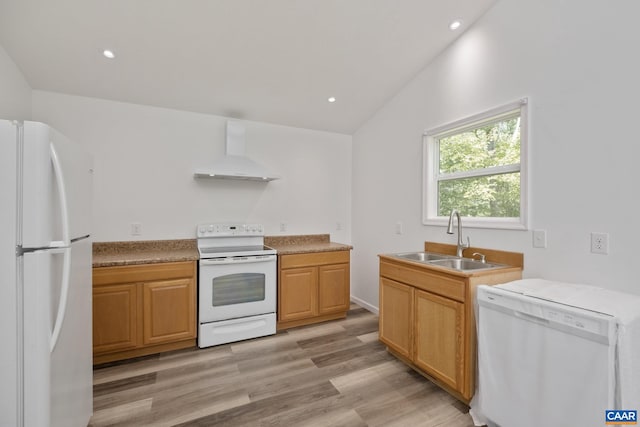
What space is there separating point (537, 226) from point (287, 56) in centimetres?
246

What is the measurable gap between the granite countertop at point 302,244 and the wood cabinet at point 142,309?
102cm

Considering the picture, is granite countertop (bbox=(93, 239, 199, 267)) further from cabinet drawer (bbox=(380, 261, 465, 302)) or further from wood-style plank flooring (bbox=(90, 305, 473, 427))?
cabinet drawer (bbox=(380, 261, 465, 302))

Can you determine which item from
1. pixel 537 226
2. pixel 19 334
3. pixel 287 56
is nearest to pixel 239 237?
pixel 287 56

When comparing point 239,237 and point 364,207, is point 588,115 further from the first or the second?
point 239,237

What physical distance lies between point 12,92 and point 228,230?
6.71ft

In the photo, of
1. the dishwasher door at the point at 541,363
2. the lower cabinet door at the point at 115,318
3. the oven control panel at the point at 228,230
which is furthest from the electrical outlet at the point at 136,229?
the dishwasher door at the point at 541,363

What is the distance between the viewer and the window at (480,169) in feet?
7.19

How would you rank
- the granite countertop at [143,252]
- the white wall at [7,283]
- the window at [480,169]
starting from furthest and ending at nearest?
the granite countertop at [143,252] → the window at [480,169] → the white wall at [7,283]

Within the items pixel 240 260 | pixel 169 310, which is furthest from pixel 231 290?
pixel 169 310

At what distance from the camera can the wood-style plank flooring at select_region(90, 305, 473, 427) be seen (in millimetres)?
1810

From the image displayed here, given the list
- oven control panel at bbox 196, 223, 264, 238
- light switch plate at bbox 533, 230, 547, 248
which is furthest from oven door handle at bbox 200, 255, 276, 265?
light switch plate at bbox 533, 230, 547, 248

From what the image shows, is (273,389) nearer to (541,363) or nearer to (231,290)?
(231,290)

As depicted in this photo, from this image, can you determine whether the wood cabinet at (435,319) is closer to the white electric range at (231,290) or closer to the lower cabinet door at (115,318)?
the white electric range at (231,290)

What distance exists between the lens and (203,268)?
269cm
